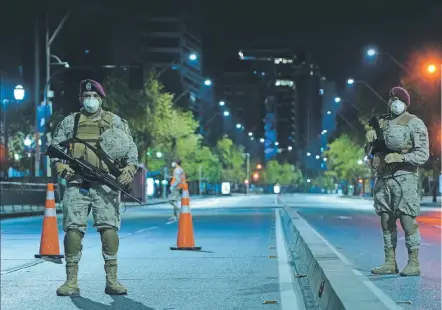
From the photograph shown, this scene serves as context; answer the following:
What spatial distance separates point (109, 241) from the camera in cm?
869

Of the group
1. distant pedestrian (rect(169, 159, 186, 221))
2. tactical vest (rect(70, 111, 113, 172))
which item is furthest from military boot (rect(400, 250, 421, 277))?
distant pedestrian (rect(169, 159, 186, 221))

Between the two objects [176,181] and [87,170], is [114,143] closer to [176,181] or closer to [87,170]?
[87,170]

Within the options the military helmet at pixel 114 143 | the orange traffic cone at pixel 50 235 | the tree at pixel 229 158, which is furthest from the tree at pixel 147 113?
the tree at pixel 229 158

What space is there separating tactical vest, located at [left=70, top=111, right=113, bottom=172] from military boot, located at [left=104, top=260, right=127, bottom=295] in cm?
93

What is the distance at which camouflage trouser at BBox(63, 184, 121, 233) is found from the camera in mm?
8656

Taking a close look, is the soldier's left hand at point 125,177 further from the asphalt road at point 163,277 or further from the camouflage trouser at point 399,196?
the camouflage trouser at point 399,196

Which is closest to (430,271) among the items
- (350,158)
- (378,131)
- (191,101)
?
(378,131)

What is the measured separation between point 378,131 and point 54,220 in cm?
535

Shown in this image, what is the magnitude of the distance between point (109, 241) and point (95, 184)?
0.57 meters

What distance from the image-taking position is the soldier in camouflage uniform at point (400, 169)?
32.5ft

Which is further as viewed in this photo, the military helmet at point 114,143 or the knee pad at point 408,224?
the knee pad at point 408,224

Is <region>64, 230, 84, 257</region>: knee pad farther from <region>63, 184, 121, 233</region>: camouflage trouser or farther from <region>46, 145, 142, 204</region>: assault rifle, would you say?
<region>46, 145, 142, 204</region>: assault rifle

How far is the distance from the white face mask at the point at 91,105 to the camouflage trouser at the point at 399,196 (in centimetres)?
339

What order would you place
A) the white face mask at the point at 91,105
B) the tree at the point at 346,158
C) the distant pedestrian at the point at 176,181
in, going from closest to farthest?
the white face mask at the point at 91,105
the distant pedestrian at the point at 176,181
the tree at the point at 346,158
